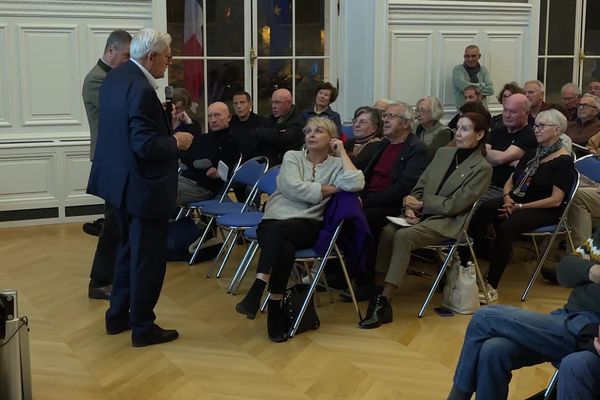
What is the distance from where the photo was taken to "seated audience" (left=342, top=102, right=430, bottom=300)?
17.0 feet

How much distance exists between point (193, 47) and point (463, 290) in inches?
175

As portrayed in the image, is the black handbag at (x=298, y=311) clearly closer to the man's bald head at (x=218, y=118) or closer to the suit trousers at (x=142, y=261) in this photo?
the suit trousers at (x=142, y=261)

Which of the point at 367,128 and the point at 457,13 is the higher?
the point at 457,13

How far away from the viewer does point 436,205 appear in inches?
192

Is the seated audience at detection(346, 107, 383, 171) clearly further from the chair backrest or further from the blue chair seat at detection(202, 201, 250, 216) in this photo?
the chair backrest

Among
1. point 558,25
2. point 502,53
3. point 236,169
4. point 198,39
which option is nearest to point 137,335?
point 236,169

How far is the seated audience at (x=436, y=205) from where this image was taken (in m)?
4.71

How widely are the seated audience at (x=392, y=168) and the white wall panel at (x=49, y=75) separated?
3.27m

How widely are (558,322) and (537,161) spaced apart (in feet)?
8.15

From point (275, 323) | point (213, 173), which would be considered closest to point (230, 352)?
point (275, 323)

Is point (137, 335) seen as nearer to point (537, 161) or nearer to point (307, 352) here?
point (307, 352)

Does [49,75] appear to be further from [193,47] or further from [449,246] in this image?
[449,246]

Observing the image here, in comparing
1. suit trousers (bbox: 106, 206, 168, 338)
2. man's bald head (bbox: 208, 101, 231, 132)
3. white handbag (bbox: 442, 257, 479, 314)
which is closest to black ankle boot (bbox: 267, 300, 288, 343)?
suit trousers (bbox: 106, 206, 168, 338)

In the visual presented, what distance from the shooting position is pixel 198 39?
819 centimetres
